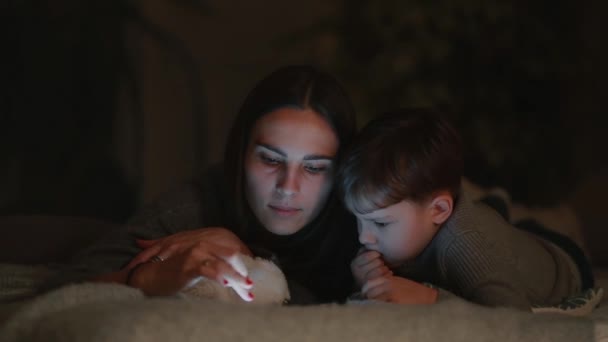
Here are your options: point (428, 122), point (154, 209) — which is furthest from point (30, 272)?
point (428, 122)

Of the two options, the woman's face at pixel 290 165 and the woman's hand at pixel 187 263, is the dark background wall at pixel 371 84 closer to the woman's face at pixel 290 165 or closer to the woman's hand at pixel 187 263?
the woman's face at pixel 290 165


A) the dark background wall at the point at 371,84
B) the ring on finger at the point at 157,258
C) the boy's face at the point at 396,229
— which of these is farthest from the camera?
the dark background wall at the point at 371,84

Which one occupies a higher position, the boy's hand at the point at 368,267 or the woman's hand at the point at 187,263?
the woman's hand at the point at 187,263

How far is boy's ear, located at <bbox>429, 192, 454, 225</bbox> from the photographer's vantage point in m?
1.10

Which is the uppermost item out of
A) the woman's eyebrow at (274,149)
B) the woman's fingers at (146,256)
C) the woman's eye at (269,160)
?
the woman's eyebrow at (274,149)

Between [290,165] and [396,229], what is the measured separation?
0.19 meters

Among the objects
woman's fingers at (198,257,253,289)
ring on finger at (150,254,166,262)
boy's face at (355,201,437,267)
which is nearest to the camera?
woman's fingers at (198,257,253,289)

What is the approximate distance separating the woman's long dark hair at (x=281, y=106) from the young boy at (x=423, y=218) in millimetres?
62

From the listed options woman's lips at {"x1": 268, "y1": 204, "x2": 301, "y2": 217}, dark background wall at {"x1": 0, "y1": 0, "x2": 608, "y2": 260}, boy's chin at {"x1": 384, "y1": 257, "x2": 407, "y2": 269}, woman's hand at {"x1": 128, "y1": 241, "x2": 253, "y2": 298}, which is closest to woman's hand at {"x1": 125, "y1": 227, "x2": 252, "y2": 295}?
woman's hand at {"x1": 128, "y1": 241, "x2": 253, "y2": 298}

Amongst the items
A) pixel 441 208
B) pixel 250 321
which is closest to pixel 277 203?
pixel 441 208

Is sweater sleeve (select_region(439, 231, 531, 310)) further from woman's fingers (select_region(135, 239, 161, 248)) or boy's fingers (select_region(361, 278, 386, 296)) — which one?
woman's fingers (select_region(135, 239, 161, 248))

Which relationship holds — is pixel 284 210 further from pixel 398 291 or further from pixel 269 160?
pixel 398 291

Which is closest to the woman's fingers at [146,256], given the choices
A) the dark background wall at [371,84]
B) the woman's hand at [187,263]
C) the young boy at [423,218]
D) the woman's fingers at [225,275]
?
the woman's hand at [187,263]

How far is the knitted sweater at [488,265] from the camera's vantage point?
0.99 metres
